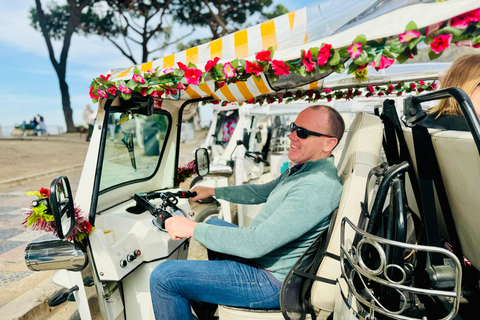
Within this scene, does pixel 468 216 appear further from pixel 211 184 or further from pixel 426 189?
pixel 211 184

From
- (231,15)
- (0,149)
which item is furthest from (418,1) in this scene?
(231,15)

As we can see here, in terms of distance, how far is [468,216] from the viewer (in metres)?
1.30

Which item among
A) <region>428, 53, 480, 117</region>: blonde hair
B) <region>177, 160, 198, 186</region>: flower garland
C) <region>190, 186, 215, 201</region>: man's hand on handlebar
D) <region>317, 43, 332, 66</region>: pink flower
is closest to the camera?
<region>317, 43, 332, 66</region>: pink flower

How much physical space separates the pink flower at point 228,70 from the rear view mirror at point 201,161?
1.49 meters

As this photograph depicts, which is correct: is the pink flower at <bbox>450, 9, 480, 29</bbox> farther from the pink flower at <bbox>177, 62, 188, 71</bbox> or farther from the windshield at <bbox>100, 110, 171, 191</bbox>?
the windshield at <bbox>100, 110, 171, 191</bbox>

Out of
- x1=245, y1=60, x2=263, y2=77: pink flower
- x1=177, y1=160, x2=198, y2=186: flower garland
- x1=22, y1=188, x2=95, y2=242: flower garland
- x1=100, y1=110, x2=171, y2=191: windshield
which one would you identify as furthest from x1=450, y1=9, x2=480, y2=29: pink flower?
x1=177, y1=160, x2=198, y2=186: flower garland

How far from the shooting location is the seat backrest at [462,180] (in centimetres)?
114

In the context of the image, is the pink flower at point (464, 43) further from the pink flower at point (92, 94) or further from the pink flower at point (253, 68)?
the pink flower at point (92, 94)

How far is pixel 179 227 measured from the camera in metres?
1.82

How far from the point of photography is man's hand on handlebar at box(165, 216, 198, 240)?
1.80 meters

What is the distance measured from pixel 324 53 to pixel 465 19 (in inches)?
18.4

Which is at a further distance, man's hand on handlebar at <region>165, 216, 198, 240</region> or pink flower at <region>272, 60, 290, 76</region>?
man's hand on handlebar at <region>165, 216, 198, 240</region>

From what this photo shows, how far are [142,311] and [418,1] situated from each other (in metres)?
2.24

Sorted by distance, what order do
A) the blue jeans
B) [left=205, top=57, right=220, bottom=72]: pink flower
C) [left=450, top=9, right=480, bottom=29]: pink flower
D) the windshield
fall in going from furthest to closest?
the windshield → the blue jeans → [left=205, top=57, right=220, bottom=72]: pink flower → [left=450, top=9, right=480, bottom=29]: pink flower
